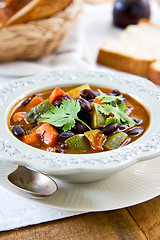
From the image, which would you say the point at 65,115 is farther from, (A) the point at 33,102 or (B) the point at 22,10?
(B) the point at 22,10

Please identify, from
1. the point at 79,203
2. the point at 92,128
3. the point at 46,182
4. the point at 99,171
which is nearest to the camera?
the point at 99,171

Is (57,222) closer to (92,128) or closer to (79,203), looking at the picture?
(79,203)

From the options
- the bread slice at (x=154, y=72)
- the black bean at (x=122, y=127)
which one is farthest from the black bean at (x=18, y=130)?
the bread slice at (x=154, y=72)

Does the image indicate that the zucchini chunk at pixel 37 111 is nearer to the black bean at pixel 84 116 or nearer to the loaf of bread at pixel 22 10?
the black bean at pixel 84 116

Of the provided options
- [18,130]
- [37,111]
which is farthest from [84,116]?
[18,130]

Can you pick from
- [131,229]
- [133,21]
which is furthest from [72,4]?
[131,229]

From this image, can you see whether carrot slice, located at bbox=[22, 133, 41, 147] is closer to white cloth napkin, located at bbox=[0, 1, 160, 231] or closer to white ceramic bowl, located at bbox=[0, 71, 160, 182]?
white ceramic bowl, located at bbox=[0, 71, 160, 182]
